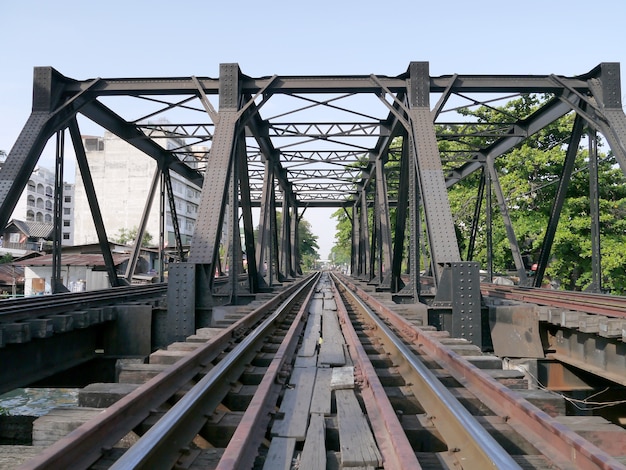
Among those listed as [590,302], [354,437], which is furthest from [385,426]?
[590,302]

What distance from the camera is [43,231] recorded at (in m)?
62.6

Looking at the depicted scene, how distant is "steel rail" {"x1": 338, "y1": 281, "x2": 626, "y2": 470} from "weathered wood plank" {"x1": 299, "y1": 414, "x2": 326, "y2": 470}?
4.23 feet

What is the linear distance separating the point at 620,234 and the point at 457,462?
2105 cm

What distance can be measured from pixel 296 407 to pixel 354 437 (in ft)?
2.63

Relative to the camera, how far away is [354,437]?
2846mm

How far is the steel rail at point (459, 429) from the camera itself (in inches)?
92.2

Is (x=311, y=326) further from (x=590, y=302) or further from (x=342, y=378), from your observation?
(x=590, y=302)

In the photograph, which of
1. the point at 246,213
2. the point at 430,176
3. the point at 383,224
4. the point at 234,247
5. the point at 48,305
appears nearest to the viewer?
the point at 48,305

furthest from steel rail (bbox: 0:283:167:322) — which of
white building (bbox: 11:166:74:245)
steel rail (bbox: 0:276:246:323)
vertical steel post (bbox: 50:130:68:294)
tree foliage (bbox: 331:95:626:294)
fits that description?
white building (bbox: 11:166:74:245)

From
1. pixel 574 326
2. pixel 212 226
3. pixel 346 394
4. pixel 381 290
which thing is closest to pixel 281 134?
pixel 381 290

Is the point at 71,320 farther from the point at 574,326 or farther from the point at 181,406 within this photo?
the point at 574,326

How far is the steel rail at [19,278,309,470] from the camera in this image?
216 cm

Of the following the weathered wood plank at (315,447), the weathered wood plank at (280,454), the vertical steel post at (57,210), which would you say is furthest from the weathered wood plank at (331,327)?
the vertical steel post at (57,210)

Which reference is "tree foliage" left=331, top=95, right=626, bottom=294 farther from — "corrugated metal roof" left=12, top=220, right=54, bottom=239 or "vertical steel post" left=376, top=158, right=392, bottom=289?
"corrugated metal roof" left=12, top=220, right=54, bottom=239
